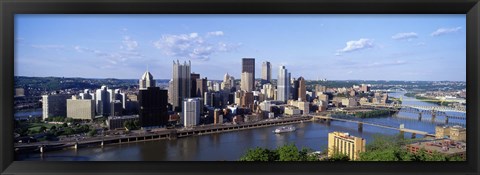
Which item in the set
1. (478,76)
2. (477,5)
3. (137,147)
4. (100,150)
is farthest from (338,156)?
(100,150)

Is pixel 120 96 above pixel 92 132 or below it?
above

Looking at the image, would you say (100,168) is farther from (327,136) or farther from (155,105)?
(327,136)

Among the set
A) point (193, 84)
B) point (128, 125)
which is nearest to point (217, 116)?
point (193, 84)

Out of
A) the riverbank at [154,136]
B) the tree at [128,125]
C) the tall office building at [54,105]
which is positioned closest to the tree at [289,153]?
the riverbank at [154,136]

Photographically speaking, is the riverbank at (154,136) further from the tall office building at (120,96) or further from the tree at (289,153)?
the tree at (289,153)

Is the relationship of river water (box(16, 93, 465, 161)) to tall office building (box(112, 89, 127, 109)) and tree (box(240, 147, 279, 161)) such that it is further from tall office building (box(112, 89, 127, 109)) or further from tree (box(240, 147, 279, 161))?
tall office building (box(112, 89, 127, 109))

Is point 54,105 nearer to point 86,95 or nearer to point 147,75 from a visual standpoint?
point 86,95
